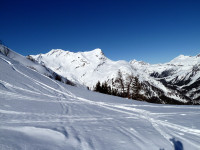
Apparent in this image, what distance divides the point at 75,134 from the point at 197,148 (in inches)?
166

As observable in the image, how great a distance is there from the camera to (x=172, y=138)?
202 inches

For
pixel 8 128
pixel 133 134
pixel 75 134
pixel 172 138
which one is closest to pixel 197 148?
pixel 172 138

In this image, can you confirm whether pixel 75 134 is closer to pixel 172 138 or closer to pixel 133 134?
pixel 133 134

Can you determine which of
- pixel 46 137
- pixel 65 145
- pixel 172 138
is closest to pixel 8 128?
pixel 46 137

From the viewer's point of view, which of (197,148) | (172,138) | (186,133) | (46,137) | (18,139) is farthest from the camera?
(186,133)

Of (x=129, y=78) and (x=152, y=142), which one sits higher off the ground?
(x=129, y=78)

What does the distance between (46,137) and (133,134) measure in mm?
3242

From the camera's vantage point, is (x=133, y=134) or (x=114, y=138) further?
(x=133, y=134)

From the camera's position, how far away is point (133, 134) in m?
5.23

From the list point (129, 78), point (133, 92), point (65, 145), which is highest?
point (129, 78)

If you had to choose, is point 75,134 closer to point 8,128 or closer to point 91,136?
point 91,136

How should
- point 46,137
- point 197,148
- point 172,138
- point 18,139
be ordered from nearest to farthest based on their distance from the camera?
point 18,139, point 46,137, point 197,148, point 172,138

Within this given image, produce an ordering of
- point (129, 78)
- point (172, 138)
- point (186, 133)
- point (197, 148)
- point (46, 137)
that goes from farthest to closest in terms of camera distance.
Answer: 1. point (129, 78)
2. point (186, 133)
3. point (172, 138)
4. point (197, 148)
5. point (46, 137)

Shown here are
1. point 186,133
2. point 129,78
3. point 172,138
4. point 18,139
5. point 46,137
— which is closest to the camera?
point 18,139
